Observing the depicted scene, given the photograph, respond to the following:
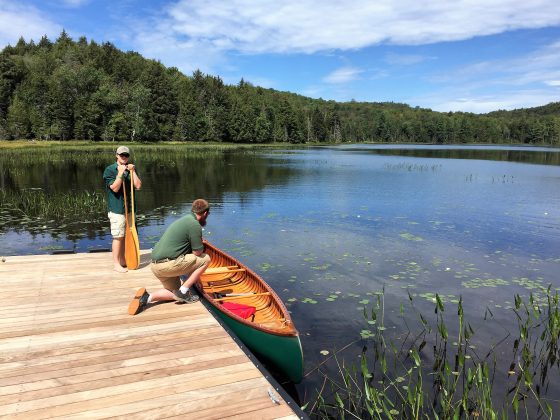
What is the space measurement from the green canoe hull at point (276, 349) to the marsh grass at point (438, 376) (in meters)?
0.55

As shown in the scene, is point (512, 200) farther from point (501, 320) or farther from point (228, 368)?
point (228, 368)

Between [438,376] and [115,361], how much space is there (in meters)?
5.01

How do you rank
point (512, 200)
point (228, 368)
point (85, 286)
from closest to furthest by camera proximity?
point (228, 368) → point (85, 286) → point (512, 200)

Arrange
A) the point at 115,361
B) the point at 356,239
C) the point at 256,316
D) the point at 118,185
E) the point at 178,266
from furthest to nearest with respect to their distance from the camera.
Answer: the point at 356,239, the point at 118,185, the point at 256,316, the point at 178,266, the point at 115,361

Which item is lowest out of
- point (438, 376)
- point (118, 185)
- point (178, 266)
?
point (438, 376)

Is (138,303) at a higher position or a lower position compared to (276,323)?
higher

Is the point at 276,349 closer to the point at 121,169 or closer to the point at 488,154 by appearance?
the point at 121,169

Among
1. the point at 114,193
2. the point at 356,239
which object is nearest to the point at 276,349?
the point at 114,193

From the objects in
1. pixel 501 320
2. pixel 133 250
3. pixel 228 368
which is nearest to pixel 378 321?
pixel 501 320

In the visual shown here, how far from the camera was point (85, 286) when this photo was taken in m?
7.77

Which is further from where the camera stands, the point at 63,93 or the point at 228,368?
the point at 63,93

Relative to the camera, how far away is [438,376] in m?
6.57

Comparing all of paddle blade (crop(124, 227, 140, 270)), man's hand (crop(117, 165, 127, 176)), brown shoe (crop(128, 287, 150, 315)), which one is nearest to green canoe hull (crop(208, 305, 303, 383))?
brown shoe (crop(128, 287, 150, 315))

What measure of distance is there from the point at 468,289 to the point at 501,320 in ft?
5.43
